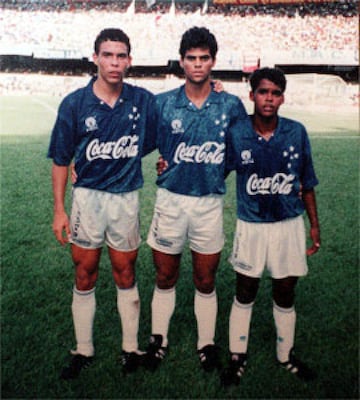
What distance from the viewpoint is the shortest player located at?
79.9 inches

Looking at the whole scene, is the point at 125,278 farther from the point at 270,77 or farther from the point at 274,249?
the point at 270,77

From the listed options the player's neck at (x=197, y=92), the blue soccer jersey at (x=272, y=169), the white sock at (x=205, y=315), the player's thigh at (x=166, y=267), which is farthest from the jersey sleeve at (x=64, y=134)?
the white sock at (x=205, y=315)

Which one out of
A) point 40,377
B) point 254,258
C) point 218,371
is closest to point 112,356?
point 40,377

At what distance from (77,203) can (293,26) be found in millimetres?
6098

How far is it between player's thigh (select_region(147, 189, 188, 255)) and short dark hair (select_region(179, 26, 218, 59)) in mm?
719

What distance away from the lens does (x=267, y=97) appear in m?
1.98

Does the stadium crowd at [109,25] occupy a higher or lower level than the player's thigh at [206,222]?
higher

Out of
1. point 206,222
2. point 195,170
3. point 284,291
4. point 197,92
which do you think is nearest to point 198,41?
point 197,92

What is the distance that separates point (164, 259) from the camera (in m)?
2.22

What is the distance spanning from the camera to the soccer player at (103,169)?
2.03 m

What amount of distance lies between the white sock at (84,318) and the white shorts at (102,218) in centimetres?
28

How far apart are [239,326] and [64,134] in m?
1.33

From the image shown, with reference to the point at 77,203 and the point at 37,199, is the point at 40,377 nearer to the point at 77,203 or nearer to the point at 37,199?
the point at 77,203

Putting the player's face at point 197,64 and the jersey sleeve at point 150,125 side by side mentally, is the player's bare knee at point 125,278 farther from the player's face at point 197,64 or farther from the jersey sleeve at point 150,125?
the player's face at point 197,64
